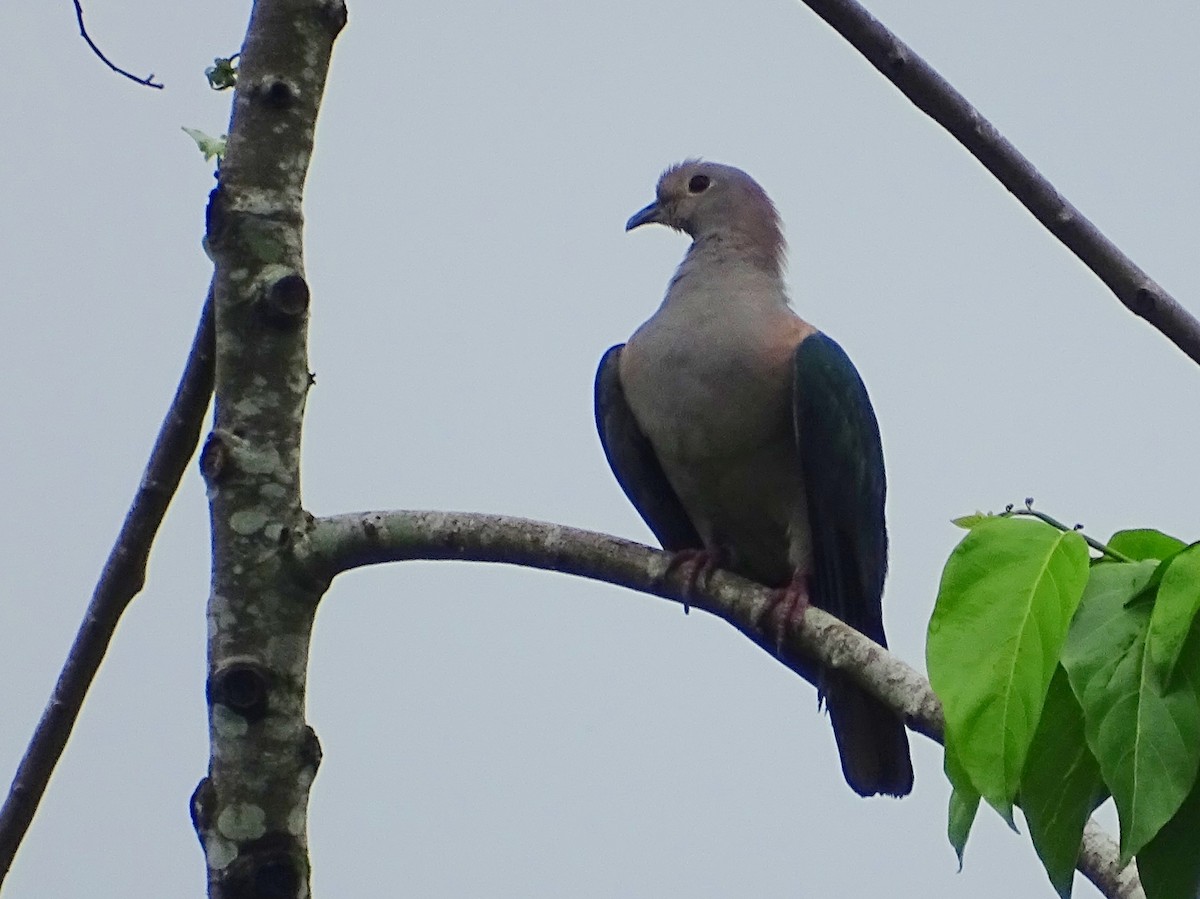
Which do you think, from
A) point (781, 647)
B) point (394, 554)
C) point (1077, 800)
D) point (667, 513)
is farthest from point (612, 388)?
point (1077, 800)

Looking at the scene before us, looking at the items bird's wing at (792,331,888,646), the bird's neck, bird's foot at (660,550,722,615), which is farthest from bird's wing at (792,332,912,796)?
the bird's neck

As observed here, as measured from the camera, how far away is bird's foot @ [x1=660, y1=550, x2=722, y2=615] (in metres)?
2.96

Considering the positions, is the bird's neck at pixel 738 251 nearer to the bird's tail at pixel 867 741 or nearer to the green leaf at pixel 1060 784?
the bird's tail at pixel 867 741

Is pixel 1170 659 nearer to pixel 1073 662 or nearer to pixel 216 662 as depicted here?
pixel 1073 662

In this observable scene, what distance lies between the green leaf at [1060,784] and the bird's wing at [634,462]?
97.2 inches

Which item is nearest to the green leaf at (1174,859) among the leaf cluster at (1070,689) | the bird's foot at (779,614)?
the leaf cluster at (1070,689)

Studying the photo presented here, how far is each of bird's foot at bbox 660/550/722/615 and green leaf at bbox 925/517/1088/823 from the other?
1041 mm

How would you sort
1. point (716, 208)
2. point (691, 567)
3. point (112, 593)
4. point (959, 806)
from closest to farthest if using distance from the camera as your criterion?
1. point (959, 806)
2. point (112, 593)
3. point (691, 567)
4. point (716, 208)

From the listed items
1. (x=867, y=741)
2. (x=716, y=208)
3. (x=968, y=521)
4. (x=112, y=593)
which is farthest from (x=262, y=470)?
(x=716, y=208)

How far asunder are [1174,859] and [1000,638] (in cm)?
28

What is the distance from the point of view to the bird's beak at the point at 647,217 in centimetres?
479

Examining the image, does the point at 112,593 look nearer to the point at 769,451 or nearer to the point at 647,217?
the point at 769,451

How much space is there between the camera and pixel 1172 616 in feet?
5.07

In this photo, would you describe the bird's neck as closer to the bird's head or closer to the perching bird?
the bird's head
